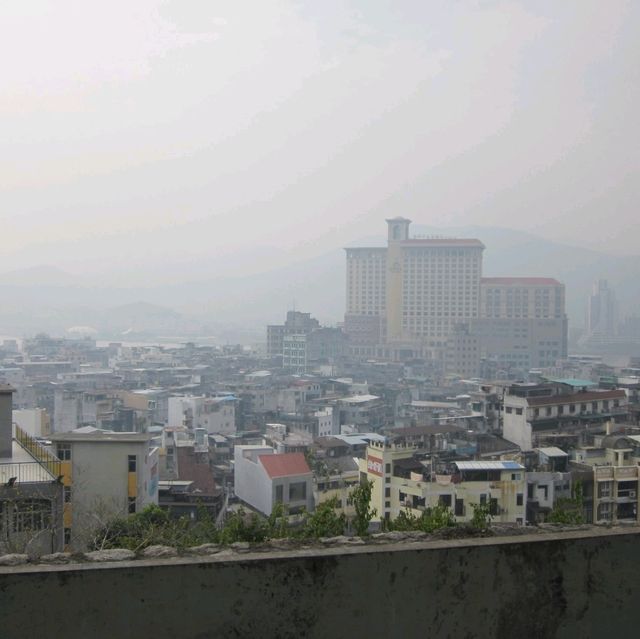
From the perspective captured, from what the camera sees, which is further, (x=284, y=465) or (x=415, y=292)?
(x=415, y=292)

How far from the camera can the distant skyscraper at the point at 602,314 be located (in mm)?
51875

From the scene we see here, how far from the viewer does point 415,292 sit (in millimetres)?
44094

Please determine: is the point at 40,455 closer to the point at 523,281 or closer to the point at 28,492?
the point at 28,492

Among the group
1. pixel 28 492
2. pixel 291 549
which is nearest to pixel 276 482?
pixel 28 492

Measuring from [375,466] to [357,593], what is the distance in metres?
6.92

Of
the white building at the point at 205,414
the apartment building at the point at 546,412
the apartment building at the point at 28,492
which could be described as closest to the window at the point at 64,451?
the apartment building at the point at 28,492

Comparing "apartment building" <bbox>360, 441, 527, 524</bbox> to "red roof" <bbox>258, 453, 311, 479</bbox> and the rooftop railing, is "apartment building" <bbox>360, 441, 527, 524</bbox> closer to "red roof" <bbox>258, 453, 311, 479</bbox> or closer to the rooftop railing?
"red roof" <bbox>258, 453, 311, 479</bbox>

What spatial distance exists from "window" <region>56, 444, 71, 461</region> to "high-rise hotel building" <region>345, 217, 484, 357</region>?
1432 inches

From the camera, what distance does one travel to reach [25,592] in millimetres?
1346

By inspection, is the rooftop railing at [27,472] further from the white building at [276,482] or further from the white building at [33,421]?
the white building at [33,421]

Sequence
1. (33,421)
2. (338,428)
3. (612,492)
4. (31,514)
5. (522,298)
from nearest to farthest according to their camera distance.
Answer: (31,514), (612,492), (33,421), (338,428), (522,298)

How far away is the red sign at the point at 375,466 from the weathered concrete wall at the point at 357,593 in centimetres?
662

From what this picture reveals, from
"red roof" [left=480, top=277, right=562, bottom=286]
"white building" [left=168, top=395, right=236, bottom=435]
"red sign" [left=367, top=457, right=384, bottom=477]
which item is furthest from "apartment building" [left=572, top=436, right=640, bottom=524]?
"red roof" [left=480, top=277, right=562, bottom=286]

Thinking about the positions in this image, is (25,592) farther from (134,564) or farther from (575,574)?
(575,574)
